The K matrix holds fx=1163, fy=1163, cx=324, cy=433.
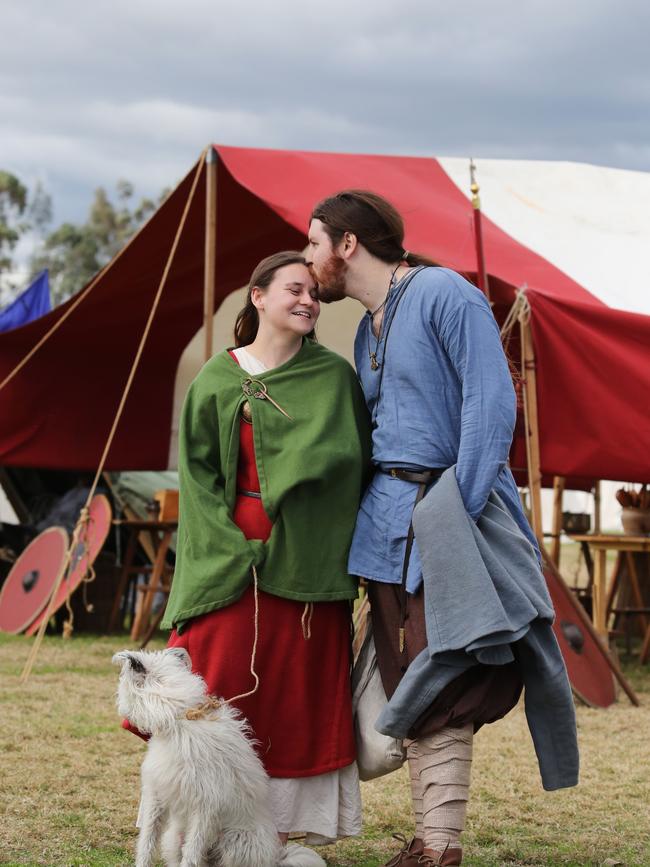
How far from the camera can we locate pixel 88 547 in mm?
5965

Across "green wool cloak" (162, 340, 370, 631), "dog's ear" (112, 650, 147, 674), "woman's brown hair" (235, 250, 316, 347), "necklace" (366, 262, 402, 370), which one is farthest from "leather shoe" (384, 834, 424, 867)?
"woman's brown hair" (235, 250, 316, 347)

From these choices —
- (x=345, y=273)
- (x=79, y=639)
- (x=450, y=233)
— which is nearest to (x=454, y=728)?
(x=345, y=273)

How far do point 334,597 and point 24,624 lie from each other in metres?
4.31

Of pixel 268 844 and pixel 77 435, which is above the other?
pixel 77 435

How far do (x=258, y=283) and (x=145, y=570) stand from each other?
442 centimetres

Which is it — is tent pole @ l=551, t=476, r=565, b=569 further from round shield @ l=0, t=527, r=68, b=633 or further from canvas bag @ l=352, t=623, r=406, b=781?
canvas bag @ l=352, t=623, r=406, b=781

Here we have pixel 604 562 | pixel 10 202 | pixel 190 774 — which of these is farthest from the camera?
pixel 10 202

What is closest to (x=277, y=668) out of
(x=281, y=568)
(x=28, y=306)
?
(x=281, y=568)

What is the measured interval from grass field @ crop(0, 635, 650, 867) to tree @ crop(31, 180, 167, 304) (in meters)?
30.3

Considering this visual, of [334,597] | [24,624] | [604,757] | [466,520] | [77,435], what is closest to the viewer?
[466,520]

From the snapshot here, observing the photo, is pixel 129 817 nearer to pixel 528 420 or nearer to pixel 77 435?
pixel 528 420

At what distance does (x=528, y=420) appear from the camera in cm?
441

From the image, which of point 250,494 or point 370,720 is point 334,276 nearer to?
point 250,494

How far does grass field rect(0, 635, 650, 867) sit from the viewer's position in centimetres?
259
